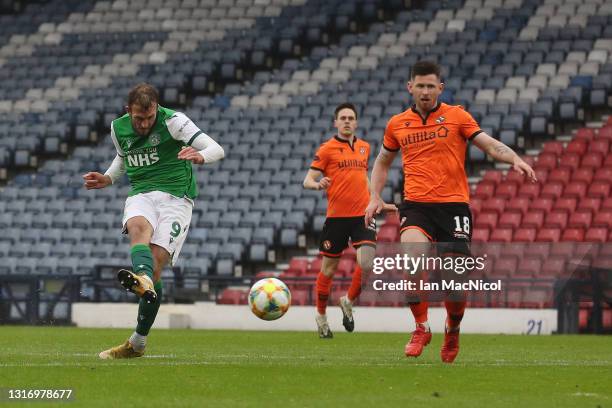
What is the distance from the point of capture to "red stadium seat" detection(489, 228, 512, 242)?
20562 mm

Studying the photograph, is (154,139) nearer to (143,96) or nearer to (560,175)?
(143,96)

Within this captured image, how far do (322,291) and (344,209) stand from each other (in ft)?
3.20

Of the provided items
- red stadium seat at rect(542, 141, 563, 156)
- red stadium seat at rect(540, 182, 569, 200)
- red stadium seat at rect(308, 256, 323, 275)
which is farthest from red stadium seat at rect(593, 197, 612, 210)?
red stadium seat at rect(308, 256, 323, 275)

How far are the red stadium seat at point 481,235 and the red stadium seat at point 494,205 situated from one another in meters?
0.67

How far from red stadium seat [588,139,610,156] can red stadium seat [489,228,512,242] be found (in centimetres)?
306

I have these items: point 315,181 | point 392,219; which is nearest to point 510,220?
point 392,219

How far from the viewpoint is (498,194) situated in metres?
22.3

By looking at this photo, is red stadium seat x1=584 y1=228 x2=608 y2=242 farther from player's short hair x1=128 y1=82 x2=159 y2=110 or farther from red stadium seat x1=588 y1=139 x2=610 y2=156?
player's short hair x1=128 y1=82 x2=159 y2=110

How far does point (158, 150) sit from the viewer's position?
9.63 m

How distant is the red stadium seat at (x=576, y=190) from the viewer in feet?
70.6

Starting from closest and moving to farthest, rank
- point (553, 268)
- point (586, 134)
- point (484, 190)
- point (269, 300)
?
point (269, 300), point (553, 268), point (484, 190), point (586, 134)

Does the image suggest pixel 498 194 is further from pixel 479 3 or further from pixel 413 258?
pixel 413 258

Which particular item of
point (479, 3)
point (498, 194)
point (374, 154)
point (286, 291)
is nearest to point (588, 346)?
point (286, 291)

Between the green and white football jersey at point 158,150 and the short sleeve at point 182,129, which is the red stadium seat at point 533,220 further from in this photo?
the short sleeve at point 182,129
